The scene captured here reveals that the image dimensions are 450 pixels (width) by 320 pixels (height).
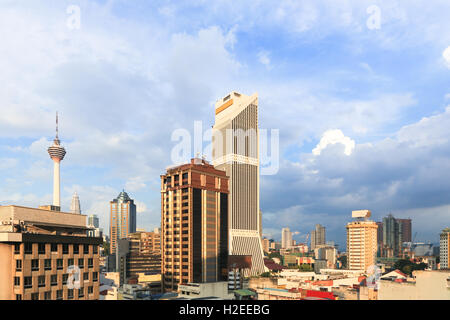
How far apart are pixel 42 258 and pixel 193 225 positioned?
94.7 m

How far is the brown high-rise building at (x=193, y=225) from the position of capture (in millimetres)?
151250

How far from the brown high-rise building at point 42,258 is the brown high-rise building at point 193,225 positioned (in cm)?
7882

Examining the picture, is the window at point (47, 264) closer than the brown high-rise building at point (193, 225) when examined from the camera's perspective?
Yes

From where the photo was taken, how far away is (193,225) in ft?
502

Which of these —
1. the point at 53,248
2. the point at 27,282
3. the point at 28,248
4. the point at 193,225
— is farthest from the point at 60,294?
the point at 193,225

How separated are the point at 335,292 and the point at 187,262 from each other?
190 ft

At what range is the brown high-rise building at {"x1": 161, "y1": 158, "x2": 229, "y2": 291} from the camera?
496 ft

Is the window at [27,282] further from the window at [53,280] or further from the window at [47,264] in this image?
the window at [53,280]

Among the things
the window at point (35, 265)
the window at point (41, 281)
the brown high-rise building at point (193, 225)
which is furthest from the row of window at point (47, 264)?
the brown high-rise building at point (193, 225)

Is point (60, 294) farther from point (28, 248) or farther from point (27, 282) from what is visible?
point (28, 248)
